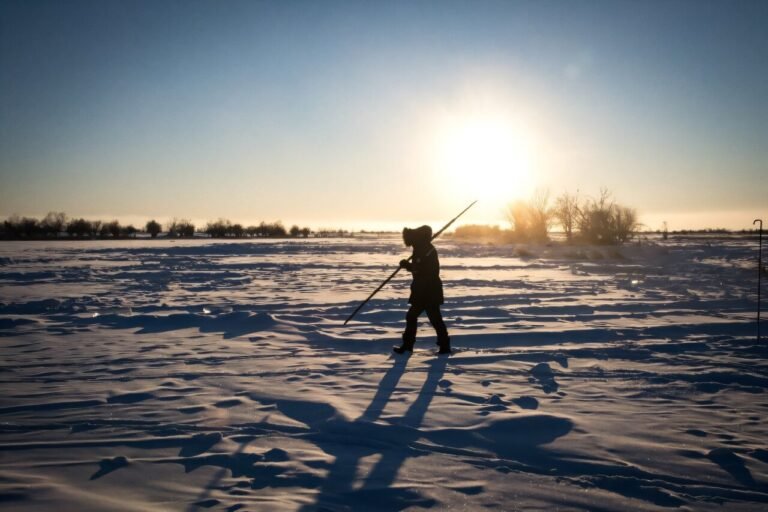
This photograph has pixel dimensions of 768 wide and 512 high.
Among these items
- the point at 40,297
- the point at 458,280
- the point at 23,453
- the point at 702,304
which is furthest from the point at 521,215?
the point at 23,453

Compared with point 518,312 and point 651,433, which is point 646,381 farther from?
point 518,312

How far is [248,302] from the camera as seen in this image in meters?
10.2

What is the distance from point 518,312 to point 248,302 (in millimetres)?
5982

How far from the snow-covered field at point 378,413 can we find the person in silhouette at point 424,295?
27 centimetres

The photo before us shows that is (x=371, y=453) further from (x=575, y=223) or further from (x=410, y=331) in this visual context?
(x=575, y=223)

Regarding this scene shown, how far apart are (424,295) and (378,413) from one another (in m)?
2.45

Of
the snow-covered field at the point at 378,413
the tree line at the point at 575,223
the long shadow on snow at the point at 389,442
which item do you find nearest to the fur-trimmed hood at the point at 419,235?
the snow-covered field at the point at 378,413

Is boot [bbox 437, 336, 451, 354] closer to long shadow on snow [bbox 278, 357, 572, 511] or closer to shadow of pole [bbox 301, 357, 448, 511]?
shadow of pole [bbox 301, 357, 448, 511]

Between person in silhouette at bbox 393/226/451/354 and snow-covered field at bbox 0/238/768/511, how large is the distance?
10.4 inches

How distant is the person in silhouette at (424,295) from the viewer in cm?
588

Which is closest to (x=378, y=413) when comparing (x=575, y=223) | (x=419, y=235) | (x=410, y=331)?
(x=410, y=331)

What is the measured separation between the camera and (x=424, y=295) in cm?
600

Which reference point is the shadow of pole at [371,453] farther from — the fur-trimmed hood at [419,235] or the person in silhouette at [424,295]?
the fur-trimmed hood at [419,235]

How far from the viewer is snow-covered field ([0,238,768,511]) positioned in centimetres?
259
